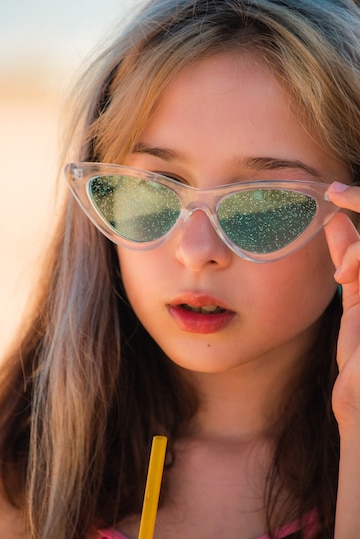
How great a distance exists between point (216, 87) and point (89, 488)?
922mm

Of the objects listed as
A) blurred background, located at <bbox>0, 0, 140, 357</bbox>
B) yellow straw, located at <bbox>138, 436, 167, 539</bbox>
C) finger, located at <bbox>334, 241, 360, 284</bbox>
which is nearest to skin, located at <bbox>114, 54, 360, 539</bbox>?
finger, located at <bbox>334, 241, 360, 284</bbox>

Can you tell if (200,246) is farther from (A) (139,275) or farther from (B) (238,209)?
(A) (139,275)

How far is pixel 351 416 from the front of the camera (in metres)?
1.68

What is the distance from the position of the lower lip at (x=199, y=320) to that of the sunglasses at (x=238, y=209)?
14 centimetres

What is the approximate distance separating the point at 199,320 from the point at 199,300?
59mm

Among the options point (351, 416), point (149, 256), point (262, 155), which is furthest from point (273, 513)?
point (262, 155)

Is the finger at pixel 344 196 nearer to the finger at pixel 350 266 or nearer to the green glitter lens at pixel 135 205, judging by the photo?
the finger at pixel 350 266

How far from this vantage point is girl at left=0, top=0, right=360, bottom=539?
1.71m

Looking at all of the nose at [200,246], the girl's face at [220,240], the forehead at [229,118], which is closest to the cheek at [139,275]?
the girl's face at [220,240]

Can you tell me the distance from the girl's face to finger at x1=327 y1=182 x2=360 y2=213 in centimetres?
8

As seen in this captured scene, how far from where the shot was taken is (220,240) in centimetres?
172

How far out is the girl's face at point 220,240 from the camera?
1.71 m

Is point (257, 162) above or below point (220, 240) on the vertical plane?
above

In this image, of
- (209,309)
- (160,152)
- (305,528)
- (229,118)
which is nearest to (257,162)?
(229,118)
